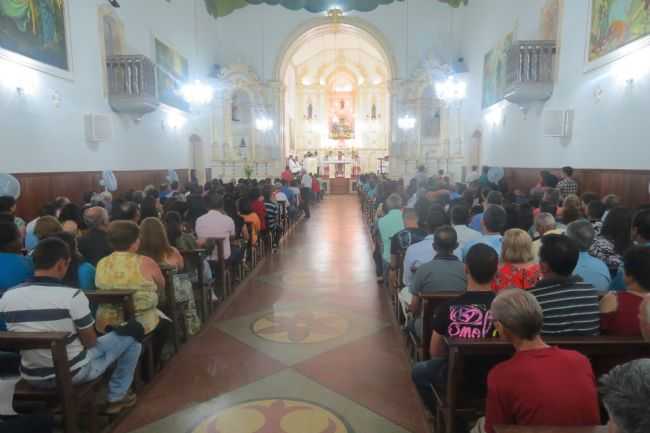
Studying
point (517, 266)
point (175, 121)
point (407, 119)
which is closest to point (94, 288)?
point (517, 266)

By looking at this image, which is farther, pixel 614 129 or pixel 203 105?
pixel 203 105

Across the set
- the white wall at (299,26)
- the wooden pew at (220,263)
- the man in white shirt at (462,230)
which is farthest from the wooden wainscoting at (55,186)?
the white wall at (299,26)

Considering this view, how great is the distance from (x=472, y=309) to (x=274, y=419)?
1.46 meters

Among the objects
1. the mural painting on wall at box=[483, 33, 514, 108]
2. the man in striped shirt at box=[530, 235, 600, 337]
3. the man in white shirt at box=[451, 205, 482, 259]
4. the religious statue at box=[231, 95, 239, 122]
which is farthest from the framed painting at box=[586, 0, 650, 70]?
the religious statue at box=[231, 95, 239, 122]

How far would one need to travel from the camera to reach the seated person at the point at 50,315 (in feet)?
7.39

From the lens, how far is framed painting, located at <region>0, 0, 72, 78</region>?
659 cm

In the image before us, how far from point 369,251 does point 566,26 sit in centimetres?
559

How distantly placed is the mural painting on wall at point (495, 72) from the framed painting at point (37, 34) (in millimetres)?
9390

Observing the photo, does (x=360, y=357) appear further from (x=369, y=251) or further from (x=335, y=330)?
(x=369, y=251)

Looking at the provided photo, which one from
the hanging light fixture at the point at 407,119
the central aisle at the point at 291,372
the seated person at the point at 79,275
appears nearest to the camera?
the central aisle at the point at 291,372

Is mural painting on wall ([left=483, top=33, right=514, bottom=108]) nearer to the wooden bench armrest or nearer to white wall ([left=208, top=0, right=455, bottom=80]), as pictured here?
white wall ([left=208, top=0, right=455, bottom=80])

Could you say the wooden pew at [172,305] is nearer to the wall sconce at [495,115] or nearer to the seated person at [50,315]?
the seated person at [50,315]

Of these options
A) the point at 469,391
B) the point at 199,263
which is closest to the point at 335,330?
the point at 199,263

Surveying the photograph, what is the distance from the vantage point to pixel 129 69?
10.1 metres
